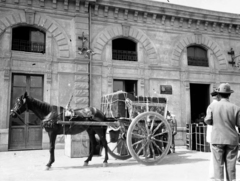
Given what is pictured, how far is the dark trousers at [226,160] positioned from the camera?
14.1ft

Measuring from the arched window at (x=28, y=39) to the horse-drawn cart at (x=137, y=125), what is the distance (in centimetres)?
555

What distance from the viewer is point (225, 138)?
4.39 meters

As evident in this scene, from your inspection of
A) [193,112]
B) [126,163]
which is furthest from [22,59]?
[193,112]

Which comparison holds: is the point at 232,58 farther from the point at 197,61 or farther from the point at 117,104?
the point at 117,104

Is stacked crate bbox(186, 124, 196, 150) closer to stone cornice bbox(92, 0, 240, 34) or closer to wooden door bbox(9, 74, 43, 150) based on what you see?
stone cornice bbox(92, 0, 240, 34)

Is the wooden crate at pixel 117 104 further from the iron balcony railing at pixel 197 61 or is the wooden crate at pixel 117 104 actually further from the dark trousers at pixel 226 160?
the iron balcony railing at pixel 197 61

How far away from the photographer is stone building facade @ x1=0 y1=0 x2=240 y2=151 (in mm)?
11945

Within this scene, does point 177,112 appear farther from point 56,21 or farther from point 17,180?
point 17,180

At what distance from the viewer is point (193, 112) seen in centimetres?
1609

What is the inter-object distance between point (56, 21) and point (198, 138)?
366 inches

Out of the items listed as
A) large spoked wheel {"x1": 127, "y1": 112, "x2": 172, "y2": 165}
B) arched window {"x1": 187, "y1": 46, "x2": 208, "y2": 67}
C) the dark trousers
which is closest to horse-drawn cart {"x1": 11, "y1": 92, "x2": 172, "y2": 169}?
large spoked wheel {"x1": 127, "y1": 112, "x2": 172, "y2": 165}

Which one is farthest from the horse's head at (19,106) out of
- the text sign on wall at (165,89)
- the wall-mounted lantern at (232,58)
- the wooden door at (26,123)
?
the wall-mounted lantern at (232,58)

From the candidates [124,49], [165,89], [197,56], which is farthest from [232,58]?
[124,49]

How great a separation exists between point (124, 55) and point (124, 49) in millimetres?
496
